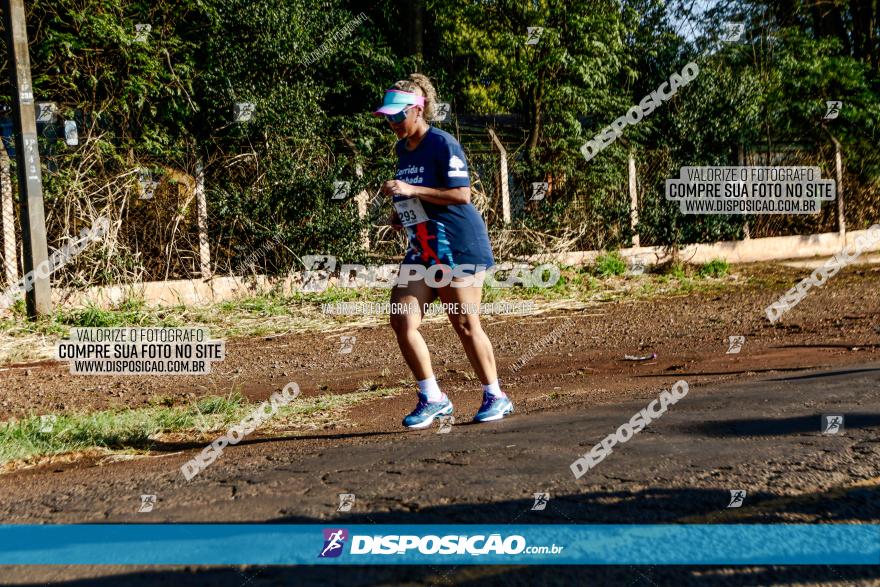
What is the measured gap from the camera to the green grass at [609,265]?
15.7m

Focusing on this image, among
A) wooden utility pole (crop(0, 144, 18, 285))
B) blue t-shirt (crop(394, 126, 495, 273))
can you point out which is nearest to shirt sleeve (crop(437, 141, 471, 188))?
Answer: blue t-shirt (crop(394, 126, 495, 273))

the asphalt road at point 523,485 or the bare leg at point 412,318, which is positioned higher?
the bare leg at point 412,318

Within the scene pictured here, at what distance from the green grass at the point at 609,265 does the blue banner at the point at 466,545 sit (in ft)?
40.3

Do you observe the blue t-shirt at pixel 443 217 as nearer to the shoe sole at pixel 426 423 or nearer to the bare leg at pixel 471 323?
the bare leg at pixel 471 323

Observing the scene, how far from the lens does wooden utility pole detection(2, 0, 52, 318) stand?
1132 centimetres

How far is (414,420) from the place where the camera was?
5.79m

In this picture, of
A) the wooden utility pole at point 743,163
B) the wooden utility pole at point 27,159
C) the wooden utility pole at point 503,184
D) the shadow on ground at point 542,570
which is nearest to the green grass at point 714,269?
the wooden utility pole at point 743,163

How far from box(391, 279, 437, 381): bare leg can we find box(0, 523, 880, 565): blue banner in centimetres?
221

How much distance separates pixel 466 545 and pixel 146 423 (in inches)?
148

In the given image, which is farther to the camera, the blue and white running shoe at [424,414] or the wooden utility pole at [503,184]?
the wooden utility pole at [503,184]

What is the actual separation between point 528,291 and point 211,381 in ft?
21.7

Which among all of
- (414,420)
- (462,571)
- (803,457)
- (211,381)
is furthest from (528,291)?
(462,571)

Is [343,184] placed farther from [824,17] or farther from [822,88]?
[824,17]

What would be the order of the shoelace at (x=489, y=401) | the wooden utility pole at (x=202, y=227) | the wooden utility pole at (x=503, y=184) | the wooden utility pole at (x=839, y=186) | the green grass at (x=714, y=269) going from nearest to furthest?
the shoelace at (x=489, y=401)
the wooden utility pole at (x=202, y=227)
the wooden utility pole at (x=503, y=184)
the green grass at (x=714, y=269)
the wooden utility pole at (x=839, y=186)
